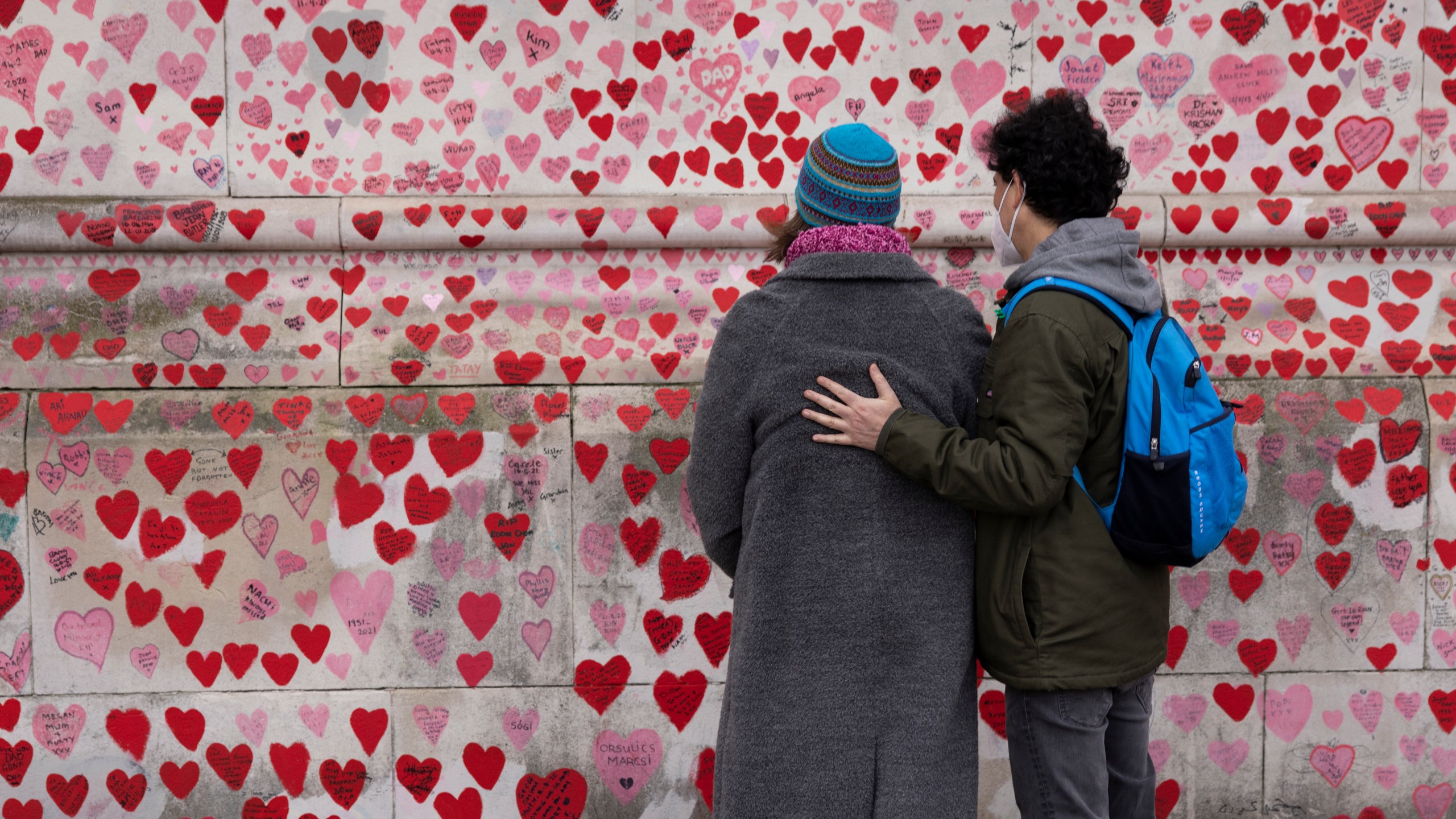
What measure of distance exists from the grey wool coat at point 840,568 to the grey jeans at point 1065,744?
0.18m

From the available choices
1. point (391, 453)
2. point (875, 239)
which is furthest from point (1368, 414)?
point (391, 453)

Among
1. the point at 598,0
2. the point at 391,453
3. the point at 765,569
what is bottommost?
the point at 765,569

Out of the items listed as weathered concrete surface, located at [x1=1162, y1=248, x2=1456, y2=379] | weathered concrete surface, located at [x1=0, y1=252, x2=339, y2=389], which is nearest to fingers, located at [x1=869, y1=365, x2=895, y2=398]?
weathered concrete surface, located at [x1=1162, y1=248, x2=1456, y2=379]

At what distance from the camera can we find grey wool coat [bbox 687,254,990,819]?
1.97 meters

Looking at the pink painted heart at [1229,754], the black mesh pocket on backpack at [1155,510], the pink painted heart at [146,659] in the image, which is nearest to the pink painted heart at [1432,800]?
the pink painted heart at [1229,754]

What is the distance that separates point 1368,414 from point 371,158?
352 cm

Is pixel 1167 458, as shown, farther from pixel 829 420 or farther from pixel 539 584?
pixel 539 584

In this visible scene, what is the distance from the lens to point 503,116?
3371 mm

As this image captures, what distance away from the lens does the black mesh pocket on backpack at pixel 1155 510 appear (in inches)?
79.9

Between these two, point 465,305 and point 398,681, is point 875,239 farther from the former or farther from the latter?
point 398,681

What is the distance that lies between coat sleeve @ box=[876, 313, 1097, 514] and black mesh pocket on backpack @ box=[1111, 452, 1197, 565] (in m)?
0.14

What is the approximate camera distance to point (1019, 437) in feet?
6.42

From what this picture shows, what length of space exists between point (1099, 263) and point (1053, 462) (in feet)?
1.49

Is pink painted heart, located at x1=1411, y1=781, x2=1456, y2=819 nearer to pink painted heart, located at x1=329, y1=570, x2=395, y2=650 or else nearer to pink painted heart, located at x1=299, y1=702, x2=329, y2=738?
pink painted heart, located at x1=329, y1=570, x2=395, y2=650
